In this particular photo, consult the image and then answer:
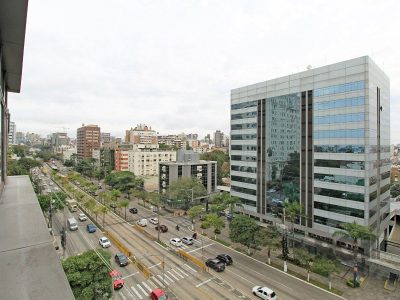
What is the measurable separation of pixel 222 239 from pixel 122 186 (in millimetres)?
39847

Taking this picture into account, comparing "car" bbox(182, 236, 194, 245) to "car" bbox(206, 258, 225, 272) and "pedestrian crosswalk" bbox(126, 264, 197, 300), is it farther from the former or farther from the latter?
"car" bbox(206, 258, 225, 272)

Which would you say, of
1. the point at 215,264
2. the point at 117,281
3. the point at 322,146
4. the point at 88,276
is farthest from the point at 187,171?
the point at 88,276

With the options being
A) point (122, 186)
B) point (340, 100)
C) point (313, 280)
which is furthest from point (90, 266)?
point (122, 186)

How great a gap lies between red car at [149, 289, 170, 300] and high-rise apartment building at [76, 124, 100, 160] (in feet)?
453

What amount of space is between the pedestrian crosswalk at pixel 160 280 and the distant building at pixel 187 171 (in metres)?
36.0

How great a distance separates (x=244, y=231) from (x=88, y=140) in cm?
13786

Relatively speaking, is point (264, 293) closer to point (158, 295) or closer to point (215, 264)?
point (215, 264)

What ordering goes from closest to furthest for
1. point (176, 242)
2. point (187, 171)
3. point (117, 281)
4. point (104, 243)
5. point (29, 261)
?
1. point (29, 261)
2. point (117, 281)
3. point (104, 243)
4. point (176, 242)
5. point (187, 171)

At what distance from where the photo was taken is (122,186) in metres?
70.9

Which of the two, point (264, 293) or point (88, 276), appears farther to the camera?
point (264, 293)

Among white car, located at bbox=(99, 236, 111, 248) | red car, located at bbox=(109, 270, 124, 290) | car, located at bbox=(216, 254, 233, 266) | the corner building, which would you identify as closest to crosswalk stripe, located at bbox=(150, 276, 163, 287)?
red car, located at bbox=(109, 270, 124, 290)

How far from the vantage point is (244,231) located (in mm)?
33469

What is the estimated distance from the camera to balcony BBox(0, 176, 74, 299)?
2.67 meters

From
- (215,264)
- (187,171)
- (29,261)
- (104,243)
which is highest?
(29,261)
